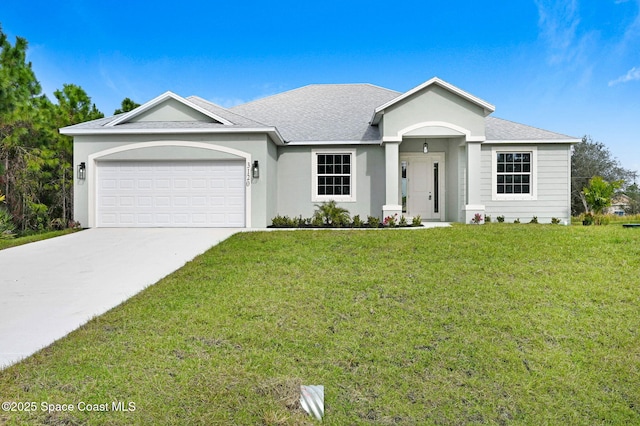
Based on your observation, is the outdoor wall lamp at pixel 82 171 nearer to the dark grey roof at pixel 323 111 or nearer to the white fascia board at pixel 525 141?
the dark grey roof at pixel 323 111

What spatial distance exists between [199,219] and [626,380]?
1157cm

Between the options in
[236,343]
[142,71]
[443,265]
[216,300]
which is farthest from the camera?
[142,71]

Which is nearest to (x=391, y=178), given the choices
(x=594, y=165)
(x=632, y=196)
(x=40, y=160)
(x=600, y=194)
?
(x=600, y=194)

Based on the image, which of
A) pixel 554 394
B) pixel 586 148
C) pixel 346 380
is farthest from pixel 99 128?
pixel 586 148

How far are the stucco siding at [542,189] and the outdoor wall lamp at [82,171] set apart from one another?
14.3 metres

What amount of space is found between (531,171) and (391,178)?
224 inches

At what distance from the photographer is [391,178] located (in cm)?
1369

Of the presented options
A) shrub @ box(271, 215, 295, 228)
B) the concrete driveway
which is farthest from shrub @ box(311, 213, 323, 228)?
the concrete driveway

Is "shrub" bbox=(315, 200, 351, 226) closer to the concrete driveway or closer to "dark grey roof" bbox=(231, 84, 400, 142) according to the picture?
"dark grey roof" bbox=(231, 84, 400, 142)

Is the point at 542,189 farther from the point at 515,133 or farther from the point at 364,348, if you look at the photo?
the point at 364,348

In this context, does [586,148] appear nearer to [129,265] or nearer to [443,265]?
[443,265]

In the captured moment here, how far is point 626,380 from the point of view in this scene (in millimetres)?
3506

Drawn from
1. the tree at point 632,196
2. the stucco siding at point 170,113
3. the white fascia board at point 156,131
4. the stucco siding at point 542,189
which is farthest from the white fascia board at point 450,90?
the tree at point 632,196

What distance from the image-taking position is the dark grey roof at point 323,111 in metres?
15.0
